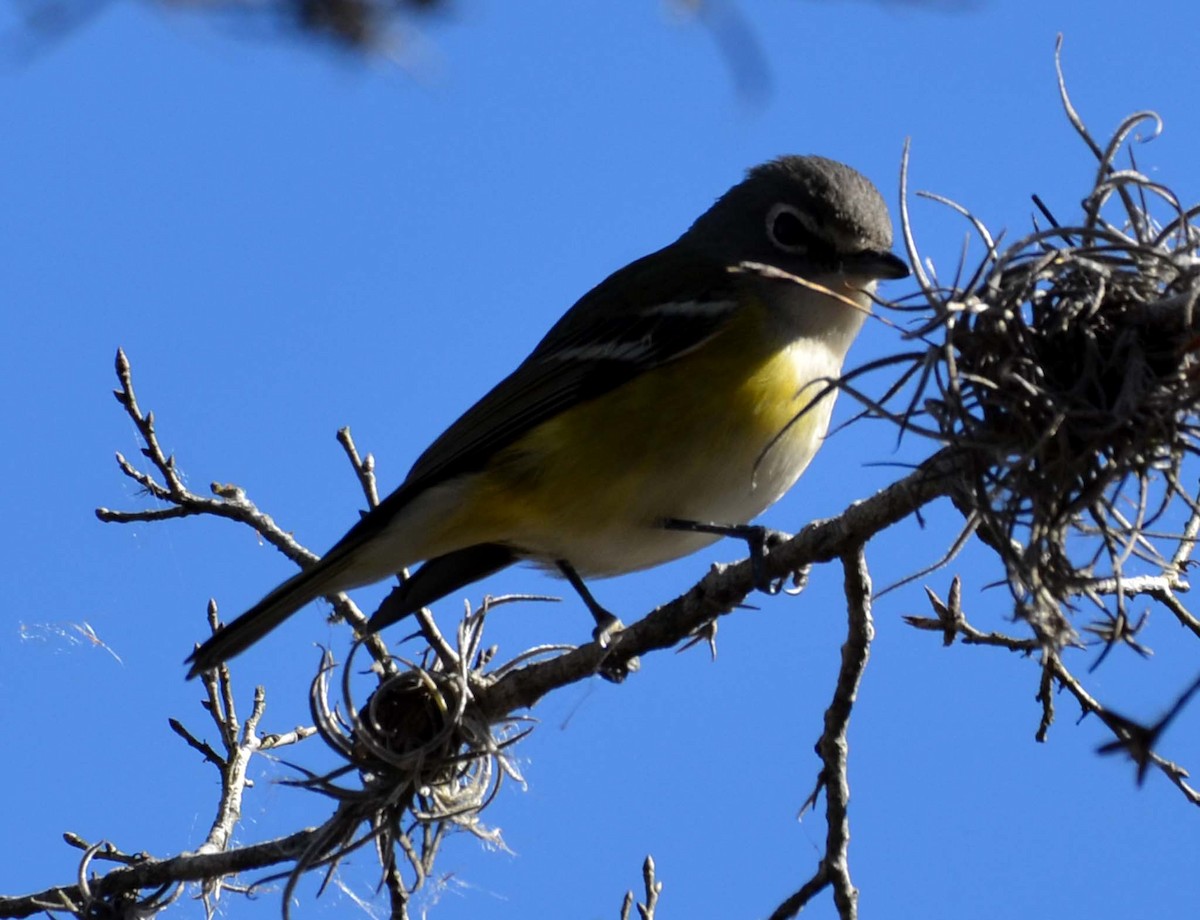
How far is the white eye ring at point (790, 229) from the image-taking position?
4.98m

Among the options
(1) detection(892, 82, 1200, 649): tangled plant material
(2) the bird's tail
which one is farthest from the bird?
(1) detection(892, 82, 1200, 649): tangled plant material

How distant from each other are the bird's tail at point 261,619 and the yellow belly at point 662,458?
1.44ft

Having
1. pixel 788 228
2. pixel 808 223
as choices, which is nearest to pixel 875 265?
pixel 808 223

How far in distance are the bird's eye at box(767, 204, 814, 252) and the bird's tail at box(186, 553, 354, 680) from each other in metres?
1.90

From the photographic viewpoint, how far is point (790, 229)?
505 cm

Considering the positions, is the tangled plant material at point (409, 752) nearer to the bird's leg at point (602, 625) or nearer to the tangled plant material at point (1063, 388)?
the bird's leg at point (602, 625)

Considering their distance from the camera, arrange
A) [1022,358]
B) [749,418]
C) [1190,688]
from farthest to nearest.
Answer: [749,418], [1022,358], [1190,688]

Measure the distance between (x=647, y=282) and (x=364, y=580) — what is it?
4.83 ft

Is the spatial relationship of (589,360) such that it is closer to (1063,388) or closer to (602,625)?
(602,625)

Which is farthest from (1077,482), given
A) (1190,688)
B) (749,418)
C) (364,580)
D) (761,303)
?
(364,580)

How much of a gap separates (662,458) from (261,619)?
1244 mm

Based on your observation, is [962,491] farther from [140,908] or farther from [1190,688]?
[140,908]

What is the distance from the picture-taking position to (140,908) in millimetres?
3887

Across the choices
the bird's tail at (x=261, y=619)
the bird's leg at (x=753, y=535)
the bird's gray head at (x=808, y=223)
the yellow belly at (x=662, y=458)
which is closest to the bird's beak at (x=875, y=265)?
the bird's gray head at (x=808, y=223)
